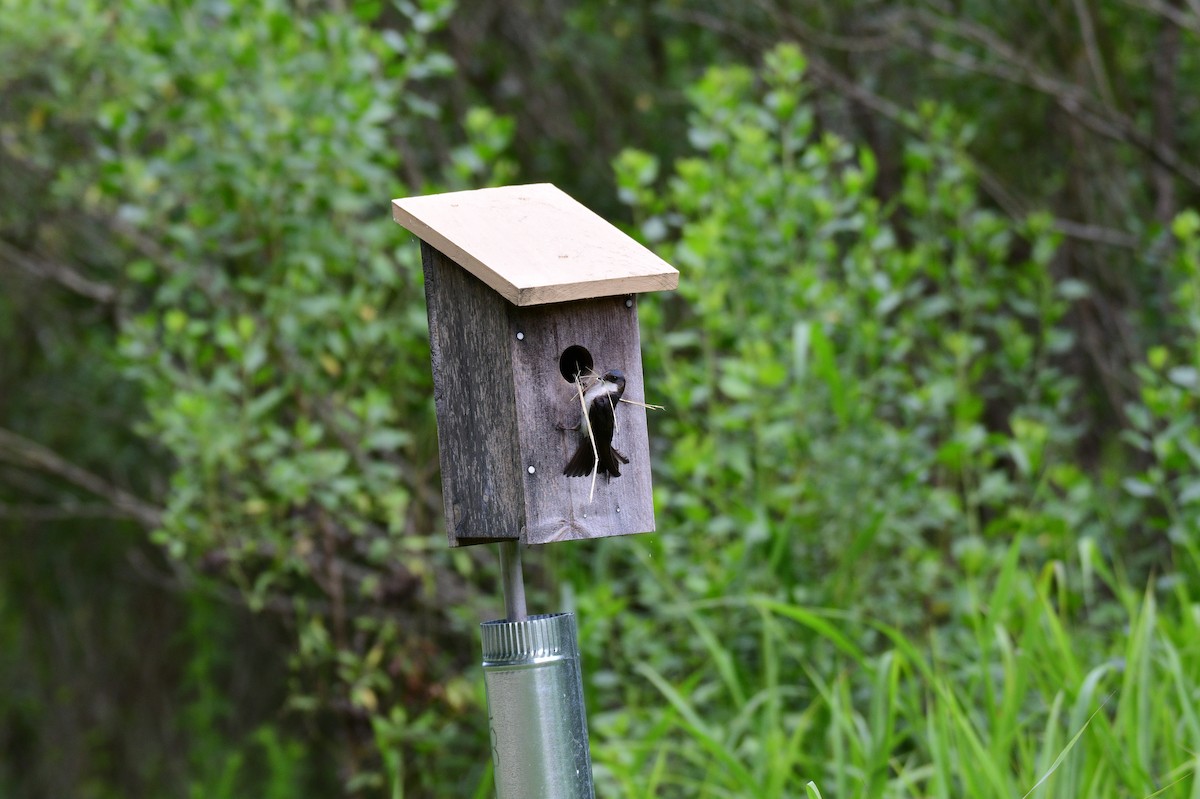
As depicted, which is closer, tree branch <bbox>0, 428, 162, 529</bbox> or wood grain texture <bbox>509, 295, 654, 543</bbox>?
wood grain texture <bbox>509, 295, 654, 543</bbox>

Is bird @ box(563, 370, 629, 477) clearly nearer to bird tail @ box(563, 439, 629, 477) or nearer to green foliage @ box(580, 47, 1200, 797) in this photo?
bird tail @ box(563, 439, 629, 477)

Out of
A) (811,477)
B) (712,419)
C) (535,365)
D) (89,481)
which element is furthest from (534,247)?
(89,481)

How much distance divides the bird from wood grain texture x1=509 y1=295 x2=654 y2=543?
2 cm

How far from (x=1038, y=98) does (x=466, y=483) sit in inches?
161

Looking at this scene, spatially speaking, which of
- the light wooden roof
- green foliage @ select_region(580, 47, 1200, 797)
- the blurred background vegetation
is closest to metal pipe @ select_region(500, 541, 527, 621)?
the light wooden roof

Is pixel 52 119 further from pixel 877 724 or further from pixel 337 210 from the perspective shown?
pixel 877 724

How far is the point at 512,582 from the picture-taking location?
5.76 ft

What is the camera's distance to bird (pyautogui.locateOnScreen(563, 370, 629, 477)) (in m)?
1.74

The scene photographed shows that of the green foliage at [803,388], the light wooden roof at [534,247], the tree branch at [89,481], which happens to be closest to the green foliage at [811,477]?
the green foliage at [803,388]

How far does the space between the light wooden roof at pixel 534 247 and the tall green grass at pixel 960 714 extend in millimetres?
680

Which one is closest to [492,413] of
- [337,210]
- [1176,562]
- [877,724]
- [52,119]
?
[877,724]

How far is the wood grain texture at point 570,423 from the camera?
1.75m

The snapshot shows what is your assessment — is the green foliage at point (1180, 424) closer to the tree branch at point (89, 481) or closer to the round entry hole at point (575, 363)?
the round entry hole at point (575, 363)

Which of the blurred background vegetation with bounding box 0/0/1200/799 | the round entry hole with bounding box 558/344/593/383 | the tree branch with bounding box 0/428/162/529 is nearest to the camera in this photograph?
the round entry hole with bounding box 558/344/593/383
